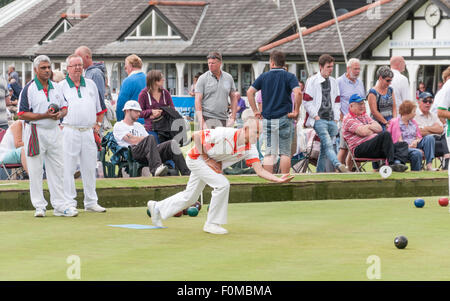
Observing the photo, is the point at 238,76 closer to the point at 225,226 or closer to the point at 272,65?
the point at 272,65

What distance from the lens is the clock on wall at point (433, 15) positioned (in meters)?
32.4

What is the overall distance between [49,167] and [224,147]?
2234mm

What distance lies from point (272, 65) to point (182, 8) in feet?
99.6

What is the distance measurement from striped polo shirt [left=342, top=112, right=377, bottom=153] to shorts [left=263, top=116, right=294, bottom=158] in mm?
1250

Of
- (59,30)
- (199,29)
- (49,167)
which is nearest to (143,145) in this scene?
(49,167)

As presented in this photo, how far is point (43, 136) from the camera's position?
10.6 m

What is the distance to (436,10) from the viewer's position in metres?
32.4

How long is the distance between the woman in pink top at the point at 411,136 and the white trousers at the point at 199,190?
18.2ft

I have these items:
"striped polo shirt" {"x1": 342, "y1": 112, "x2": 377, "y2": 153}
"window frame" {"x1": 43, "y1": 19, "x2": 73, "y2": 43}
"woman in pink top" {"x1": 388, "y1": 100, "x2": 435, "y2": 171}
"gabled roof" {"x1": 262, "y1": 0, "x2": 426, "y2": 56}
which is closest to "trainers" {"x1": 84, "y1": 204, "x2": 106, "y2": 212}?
"striped polo shirt" {"x1": 342, "y1": 112, "x2": 377, "y2": 153}

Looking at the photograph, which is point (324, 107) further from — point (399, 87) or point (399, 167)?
point (399, 87)

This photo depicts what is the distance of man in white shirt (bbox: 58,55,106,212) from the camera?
35.4ft

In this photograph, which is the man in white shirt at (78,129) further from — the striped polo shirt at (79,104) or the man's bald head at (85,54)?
the man's bald head at (85,54)
